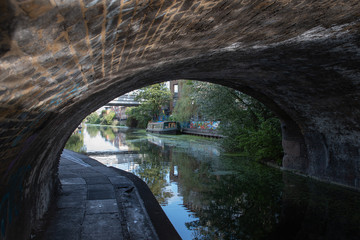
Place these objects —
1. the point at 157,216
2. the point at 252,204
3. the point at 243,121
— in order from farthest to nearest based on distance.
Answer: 1. the point at 243,121
2. the point at 252,204
3. the point at 157,216

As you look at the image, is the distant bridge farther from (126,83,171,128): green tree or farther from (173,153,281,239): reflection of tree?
(173,153,281,239): reflection of tree

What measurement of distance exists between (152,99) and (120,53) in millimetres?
44661

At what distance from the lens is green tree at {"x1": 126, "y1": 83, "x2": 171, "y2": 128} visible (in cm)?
4659

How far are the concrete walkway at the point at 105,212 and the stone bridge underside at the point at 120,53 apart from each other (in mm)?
450

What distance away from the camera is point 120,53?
2396 millimetres

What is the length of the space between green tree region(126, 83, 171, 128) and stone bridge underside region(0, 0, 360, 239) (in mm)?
40128

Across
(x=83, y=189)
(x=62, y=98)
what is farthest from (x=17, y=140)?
(x=83, y=189)

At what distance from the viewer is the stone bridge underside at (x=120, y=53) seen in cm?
142

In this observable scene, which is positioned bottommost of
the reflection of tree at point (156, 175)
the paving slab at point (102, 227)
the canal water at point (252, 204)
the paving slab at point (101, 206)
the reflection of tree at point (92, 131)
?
the canal water at point (252, 204)

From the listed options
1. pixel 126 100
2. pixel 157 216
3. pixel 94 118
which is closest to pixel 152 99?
pixel 126 100

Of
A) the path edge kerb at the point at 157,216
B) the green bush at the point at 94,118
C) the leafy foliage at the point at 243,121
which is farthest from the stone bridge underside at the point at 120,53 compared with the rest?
the green bush at the point at 94,118

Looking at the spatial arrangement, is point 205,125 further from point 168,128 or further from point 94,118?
point 94,118

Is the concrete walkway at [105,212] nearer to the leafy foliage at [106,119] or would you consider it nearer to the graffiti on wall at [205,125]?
the graffiti on wall at [205,125]

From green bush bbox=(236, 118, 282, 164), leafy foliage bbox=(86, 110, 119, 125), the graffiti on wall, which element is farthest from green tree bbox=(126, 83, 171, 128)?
leafy foliage bbox=(86, 110, 119, 125)
